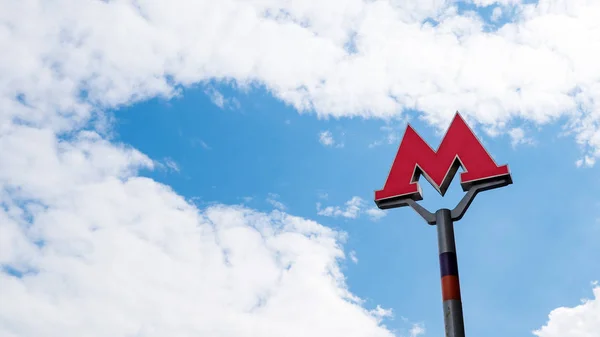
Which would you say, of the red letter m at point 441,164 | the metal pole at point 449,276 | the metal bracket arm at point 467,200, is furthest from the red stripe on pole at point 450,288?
the red letter m at point 441,164

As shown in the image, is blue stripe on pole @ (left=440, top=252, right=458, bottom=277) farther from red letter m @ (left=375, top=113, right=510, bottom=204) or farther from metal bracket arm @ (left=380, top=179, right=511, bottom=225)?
red letter m @ (left=375, top=113, right=510, bottom=204)

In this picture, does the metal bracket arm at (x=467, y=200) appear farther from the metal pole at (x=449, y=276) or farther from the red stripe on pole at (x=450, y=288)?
the red stripe on pole at (x=450, y=288)

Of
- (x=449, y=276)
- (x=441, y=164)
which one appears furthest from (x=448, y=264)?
(x=441, y=164)

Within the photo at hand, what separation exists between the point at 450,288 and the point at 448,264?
1.64 feet

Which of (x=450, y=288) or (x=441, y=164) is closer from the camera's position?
(x=450, y=288)

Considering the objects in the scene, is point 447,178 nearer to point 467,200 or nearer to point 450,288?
point 467,200

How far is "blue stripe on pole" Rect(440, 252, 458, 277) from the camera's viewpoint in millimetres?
10969

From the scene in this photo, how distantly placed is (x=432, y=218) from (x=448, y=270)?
122cm

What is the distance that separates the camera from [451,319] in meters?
10.4

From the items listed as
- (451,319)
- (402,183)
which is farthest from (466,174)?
(451,319)

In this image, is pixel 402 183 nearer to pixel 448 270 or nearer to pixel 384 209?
pixel 384 209

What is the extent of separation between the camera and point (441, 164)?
40.6ft

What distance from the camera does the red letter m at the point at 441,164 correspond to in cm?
1177

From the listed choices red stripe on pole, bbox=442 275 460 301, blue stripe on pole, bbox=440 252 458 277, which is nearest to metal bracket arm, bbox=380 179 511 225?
blue stripe on pole, bbox=440 252 458 277
